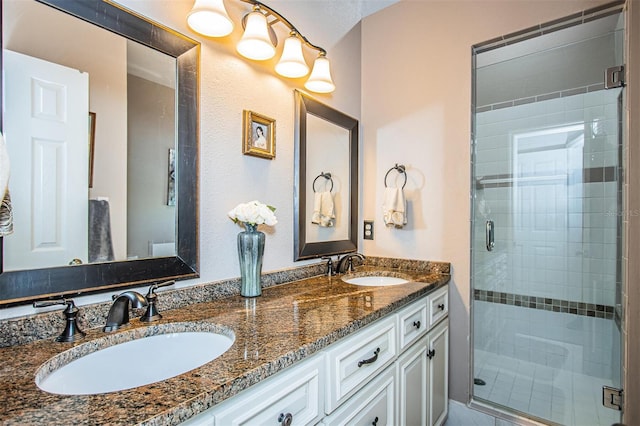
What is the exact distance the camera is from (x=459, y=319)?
1856mm

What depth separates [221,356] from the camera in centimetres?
77

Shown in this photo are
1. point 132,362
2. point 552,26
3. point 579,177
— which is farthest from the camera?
point 579,177

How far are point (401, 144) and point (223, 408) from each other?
1781mm

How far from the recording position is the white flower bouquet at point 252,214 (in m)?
1.29

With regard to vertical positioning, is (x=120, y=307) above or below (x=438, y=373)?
above

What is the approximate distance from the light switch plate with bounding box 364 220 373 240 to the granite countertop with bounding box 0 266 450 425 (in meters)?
0.74

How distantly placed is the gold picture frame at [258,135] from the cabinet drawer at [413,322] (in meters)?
0.92

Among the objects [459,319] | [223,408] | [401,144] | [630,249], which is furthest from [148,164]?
[630,249]

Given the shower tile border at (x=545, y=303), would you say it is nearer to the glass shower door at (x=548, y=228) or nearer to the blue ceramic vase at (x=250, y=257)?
the glass shower door at (x=548, y=228)

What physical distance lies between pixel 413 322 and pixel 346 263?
611 mm

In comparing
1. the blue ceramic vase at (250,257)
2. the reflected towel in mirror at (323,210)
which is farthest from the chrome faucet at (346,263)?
the blue ceramic vase at (250,257)

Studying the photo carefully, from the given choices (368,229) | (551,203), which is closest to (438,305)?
(368,229)

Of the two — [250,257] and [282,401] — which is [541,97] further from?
[282,401]

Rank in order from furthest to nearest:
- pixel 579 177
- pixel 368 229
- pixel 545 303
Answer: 1. pixel 368 229
2. pixel 545 303
3. pixel 579 177
